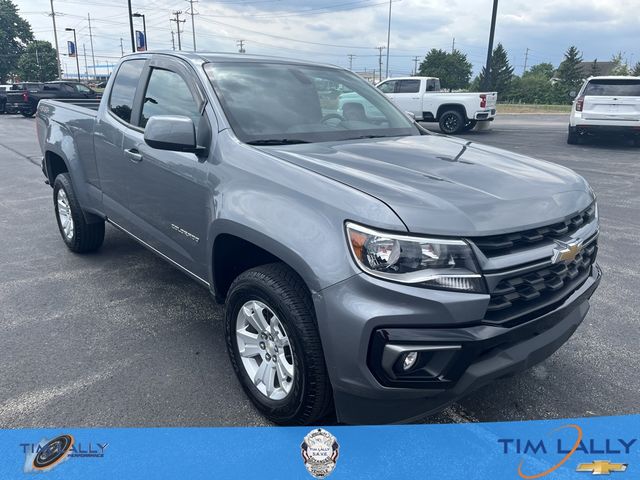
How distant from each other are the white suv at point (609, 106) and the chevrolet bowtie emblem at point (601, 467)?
12633 millimetres

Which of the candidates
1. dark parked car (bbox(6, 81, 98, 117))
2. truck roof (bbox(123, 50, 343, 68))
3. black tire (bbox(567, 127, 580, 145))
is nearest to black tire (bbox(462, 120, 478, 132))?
black tire (bbox(567, 127, 580, 145))

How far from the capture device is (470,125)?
17.5m

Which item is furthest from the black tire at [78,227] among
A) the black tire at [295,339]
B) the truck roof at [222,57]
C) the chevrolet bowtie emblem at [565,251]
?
the chevrolet bowtie emblem at [565,251]

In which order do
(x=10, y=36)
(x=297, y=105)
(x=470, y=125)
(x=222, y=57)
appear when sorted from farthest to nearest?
(x=10, y=36), (x=470, y=125), (x=222, y=57), (x=297, y=105)

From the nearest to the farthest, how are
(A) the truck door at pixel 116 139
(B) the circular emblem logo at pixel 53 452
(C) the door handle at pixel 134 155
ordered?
(B) the circular emblem logo at pixel 53 452
(C) the door handle at pixel 134 155
(A) the truck door at pixel 116 139

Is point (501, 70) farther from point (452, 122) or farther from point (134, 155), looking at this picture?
point (134, 155)

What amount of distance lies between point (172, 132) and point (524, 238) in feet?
5.89

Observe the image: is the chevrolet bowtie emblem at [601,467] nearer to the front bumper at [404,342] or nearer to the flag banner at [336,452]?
the flag banner at [336,452]

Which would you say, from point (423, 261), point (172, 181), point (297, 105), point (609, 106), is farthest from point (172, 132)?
point (609, 106)

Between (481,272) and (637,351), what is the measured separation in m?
2.05

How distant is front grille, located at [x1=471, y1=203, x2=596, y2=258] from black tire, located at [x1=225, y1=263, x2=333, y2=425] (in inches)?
29.9

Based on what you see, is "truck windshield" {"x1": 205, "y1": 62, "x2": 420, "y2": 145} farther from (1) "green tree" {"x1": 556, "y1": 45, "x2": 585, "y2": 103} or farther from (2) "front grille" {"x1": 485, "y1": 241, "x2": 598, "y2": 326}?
(1) "green tree" {"x1": 556, "y1": 45, "x2": 585, "y2": 103}

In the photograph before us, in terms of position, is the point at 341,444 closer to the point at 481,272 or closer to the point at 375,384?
the point at 375,384

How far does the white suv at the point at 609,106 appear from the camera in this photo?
12.6m
